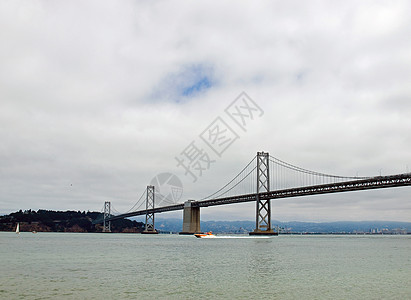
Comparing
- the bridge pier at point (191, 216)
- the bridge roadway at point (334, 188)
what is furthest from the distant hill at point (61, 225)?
the bridge roadway at point (334, 188)

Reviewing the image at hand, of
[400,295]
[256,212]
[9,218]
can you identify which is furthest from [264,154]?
[9,218]

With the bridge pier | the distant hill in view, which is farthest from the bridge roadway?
the distant hill

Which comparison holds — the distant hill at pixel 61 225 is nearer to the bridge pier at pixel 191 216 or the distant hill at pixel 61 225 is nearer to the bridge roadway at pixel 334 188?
the bridge pier at pixel 191 216

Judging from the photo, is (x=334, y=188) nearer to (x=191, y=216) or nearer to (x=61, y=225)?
(x=191, y=216)

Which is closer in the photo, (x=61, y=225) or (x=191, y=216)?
(x=191, y=216)

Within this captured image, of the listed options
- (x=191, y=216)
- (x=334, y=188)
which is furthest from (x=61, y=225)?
(x=334, y=188)

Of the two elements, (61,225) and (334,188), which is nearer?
(334,188)

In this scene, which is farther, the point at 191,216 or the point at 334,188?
the point at 191,216

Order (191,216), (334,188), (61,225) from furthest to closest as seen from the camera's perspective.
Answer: (61,225)
(191,216)
(334,188)

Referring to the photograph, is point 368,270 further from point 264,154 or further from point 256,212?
point 264,154

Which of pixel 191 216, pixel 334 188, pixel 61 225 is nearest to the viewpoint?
pixel 334 188

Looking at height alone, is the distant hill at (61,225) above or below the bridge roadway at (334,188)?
below
